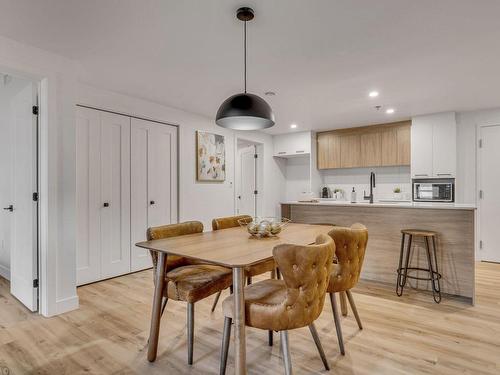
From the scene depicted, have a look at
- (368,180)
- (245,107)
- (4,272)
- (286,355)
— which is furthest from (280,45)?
(4,272)

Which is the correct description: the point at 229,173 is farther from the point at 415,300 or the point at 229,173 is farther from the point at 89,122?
the point at 415,300

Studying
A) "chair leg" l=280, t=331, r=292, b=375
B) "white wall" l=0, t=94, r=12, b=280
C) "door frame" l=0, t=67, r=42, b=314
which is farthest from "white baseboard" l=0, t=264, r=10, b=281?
"chair leg" l=280, t=331, r=292, b=375

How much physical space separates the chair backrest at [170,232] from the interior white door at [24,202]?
4.40ft

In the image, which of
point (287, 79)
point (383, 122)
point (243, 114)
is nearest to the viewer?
point (243, 114)

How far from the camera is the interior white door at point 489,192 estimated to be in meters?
4.49

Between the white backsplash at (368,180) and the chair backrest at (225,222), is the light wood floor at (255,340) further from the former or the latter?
the white backsplash at (368,180)

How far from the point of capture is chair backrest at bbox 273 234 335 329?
1498 millimetres

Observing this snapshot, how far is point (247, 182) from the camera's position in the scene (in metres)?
6.25

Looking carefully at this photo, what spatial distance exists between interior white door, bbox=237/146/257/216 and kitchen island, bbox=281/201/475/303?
2.24 metres

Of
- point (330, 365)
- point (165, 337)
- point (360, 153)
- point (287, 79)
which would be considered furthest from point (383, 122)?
point (165, 337)

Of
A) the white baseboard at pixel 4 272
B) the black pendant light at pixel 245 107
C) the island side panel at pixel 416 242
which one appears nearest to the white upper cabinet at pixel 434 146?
the island side panel at pixel 416 242

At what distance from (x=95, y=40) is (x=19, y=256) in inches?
88.4

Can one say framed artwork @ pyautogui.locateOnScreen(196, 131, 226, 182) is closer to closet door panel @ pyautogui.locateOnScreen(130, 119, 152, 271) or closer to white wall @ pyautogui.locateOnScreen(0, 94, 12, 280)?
closet door panel @ pyautogui.locateOnScreen(130, 119, 152, 271)

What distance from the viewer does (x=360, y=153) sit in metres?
5.61
